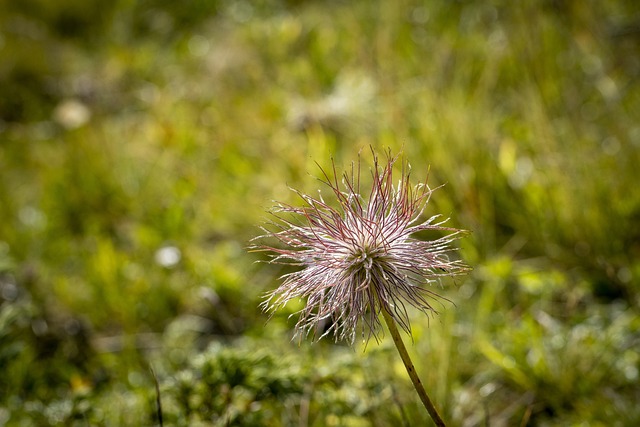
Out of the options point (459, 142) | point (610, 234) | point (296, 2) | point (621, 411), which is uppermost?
point (296, 2)

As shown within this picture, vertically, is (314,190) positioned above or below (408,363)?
above

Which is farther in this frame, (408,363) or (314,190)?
(314,190)

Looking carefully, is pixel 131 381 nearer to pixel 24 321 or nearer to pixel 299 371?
pixel 24 321

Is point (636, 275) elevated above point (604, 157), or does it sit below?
below

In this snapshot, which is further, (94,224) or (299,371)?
(94,224)

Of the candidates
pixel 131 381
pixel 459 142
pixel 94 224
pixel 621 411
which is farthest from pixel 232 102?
pixel 621 411

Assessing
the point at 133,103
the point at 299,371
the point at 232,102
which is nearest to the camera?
the point at 299,371

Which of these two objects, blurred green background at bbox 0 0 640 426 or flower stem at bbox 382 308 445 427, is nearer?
flower stem at bbox 382 308 445 427

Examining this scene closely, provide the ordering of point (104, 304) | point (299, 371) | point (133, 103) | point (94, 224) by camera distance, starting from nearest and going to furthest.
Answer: point (299, 371) < point (104, 304) < point (94, 224) < point (133, 103)
